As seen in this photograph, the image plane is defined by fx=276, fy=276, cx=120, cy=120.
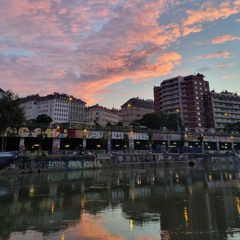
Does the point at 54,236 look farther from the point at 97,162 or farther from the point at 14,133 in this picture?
the point at 14,133

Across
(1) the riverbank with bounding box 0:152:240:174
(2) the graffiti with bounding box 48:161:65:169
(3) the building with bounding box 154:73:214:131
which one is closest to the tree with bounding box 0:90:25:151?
(1) the riverbank with bounding box 0:152:240:174

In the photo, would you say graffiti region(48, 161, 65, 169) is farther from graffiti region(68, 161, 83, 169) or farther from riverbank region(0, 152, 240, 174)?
graffiti region(68, 161, 83, 169)

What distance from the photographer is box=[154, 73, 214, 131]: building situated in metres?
184

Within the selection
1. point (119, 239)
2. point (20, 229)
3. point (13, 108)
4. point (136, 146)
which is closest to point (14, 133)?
point (13, 108)

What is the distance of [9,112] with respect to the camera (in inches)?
2822

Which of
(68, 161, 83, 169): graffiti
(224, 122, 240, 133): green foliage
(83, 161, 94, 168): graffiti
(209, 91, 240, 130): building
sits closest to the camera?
(68, 161, 83, 169): graffiti

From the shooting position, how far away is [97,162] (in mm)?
86938

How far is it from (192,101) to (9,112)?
13641cm

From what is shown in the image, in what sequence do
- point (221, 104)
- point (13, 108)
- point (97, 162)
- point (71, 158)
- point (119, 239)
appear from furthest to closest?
point (221, 104) → point (97, 162) → point (71, 158) → point (13, 108) → point (119, 239)

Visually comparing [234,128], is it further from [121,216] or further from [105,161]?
[121,216]

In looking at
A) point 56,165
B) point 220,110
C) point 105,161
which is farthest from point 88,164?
point 220,110

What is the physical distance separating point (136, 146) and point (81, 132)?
3018cm

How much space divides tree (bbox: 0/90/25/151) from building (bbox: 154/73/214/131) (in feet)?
413

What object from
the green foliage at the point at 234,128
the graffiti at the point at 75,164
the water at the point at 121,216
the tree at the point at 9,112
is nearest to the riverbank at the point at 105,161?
the graffiti at the point at 75,164
